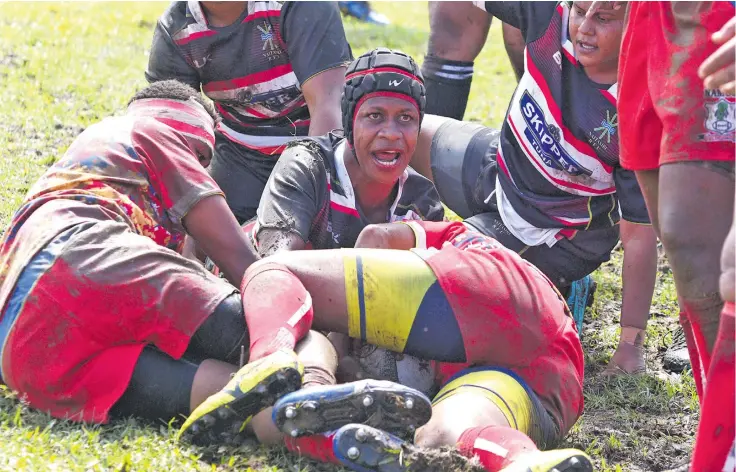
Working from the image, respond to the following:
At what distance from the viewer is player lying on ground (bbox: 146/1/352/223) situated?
470 centimetres

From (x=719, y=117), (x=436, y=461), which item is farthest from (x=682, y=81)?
(x=436, y=461)

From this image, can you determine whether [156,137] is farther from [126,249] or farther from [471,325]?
[471,325]

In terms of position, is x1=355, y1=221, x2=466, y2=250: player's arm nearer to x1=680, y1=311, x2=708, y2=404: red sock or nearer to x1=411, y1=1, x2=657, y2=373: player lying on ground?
x1=411, y1=1, x2=657, y2=373: player lying on ground

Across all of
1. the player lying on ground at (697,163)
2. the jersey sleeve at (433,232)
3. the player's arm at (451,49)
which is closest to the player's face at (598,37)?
the jersey sleeve at (433,232)

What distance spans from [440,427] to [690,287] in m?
0.80

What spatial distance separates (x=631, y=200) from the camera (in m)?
4.26

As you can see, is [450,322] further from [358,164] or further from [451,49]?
[451,49]

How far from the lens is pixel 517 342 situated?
124 inches

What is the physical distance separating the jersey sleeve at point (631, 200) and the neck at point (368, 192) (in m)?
0.98

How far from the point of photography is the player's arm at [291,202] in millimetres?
3812

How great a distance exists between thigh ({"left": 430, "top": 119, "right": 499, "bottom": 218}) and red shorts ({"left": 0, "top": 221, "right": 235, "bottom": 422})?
193cm

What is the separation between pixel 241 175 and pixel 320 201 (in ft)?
4.24

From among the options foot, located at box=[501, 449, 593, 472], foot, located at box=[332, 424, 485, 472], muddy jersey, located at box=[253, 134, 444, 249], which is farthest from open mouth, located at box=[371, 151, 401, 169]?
foot, located at box=[501, 449, 593, 472]

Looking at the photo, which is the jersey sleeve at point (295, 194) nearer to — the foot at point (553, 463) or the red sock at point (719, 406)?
the foot at point (553, 463)
